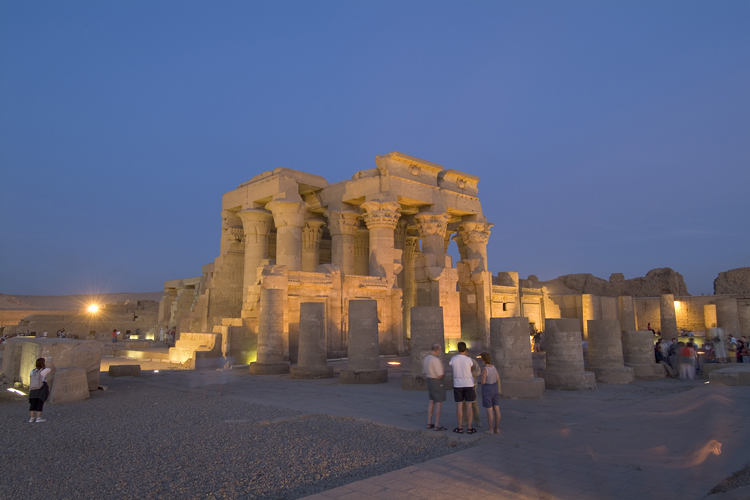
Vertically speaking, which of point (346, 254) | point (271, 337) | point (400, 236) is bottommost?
point (271, 337)

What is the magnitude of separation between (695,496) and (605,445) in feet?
6.00

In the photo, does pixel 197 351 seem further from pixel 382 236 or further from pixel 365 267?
pixel 365 267

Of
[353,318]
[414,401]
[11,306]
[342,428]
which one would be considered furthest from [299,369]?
[11,306]

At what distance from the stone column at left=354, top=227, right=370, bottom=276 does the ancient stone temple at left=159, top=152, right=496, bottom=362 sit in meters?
0.45

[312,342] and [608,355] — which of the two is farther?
[312,342]

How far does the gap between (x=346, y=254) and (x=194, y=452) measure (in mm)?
16888

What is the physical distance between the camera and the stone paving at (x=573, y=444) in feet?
14.6

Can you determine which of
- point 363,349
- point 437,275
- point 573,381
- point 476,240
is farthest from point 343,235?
A: point 573,381

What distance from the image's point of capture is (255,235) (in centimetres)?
2323

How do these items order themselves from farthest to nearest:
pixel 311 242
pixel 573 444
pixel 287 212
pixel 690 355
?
1. pixel 311 242
2. pixel 287 212
3. pixel 690 355
4. pixel 573 444

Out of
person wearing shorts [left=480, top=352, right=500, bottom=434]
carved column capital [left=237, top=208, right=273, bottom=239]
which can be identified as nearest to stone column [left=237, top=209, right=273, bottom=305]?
carved column capital [left=237, top=208, right=273, bottom=239]

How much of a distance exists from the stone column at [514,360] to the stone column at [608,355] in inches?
140

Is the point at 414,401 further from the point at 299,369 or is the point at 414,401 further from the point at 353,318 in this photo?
the point at 299,369

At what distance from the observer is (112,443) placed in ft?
21.0
